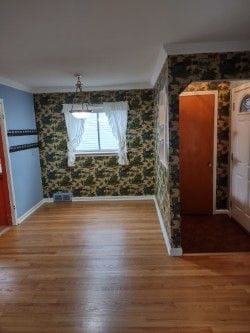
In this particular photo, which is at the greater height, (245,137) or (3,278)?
(245,137)

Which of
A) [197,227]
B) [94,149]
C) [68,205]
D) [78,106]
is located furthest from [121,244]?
[78,106]

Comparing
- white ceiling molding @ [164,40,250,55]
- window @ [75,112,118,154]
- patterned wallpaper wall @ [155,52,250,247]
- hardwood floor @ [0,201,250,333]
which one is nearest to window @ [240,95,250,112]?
patterned wallpaper wall @ [155,52,250,247]

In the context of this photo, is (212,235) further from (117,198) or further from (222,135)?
(117,198)

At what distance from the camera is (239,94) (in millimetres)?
4070

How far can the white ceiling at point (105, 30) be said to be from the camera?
187 cm

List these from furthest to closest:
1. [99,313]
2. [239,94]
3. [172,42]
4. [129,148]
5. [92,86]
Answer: [129,148] < [92,86] < [239,94] < [172,42] < [99,313]

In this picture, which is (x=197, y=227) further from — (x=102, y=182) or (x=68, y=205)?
(x=68, y=205)

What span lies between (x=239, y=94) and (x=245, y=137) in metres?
0.72

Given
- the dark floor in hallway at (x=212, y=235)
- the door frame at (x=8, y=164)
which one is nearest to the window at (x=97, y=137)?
the door frame at (x=8, y=164)

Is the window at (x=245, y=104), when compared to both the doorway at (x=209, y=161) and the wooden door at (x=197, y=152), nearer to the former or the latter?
the doorway at (x=209, y=161)

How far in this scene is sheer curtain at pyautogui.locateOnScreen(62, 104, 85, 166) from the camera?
5.59 metres

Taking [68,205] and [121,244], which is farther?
[68,205]

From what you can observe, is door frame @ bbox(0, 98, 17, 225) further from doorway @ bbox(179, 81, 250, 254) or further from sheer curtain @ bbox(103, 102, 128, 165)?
doorway @ bbox(179, 81, 250, 254)

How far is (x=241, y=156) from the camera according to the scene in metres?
4.02
